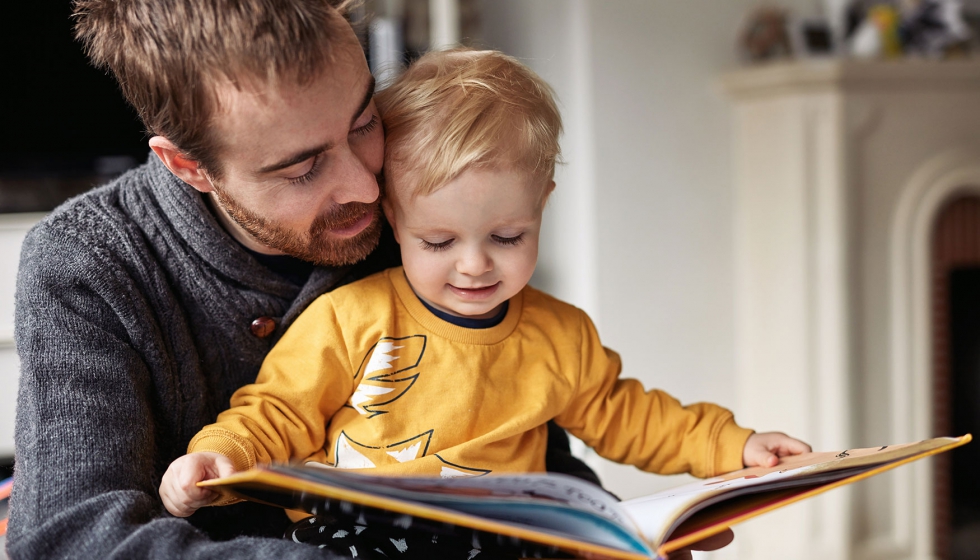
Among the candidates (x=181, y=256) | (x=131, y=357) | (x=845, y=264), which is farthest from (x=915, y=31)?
(x=131, y=357)

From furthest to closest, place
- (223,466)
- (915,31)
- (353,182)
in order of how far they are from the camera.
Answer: (915,31) < (353,182) < (223,466)

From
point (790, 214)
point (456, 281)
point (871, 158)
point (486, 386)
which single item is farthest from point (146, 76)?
point (871, 158)

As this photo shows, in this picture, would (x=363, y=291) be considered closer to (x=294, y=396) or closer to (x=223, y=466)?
(x=294, y=396)

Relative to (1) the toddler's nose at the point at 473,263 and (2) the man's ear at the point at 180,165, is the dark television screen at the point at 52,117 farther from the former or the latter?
(1) the toddler's nose at the point at 473,263

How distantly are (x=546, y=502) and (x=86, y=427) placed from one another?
0.43m

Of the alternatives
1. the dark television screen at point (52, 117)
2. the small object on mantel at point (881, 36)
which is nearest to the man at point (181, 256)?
the dark television screen at point (52, 117)

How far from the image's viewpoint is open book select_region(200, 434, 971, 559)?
625mm

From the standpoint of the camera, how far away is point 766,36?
2.44 metres

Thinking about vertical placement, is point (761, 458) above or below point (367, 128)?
below

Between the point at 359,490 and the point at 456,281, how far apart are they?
38cm

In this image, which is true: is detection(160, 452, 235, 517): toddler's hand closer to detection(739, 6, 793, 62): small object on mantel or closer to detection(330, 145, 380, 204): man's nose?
detection(330, 145, 380, 204): man's nose

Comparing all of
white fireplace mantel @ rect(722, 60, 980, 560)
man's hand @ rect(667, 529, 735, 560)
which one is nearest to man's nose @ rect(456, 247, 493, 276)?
man's hand @ rect(667, 529, 735, 560)

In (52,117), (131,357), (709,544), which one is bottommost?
(709,544)

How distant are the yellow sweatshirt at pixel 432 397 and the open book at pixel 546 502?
18 centimetres
